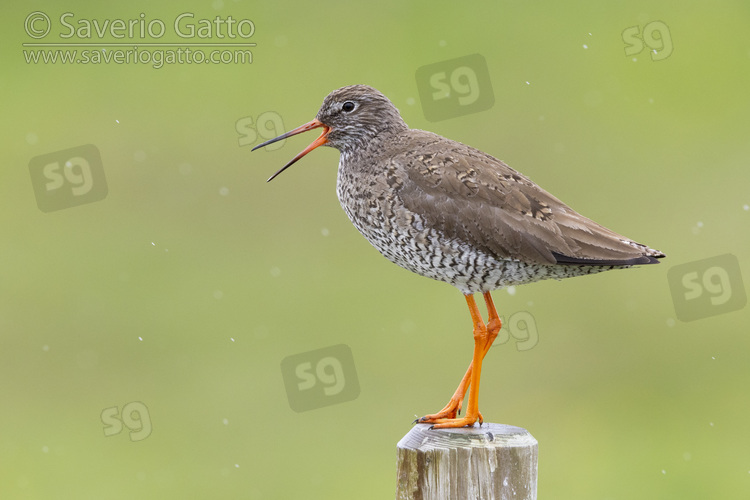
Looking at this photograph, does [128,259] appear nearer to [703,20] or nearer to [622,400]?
[622,400]

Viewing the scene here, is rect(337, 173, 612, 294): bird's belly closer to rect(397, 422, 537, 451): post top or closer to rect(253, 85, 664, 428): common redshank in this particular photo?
rect(253, 85, 664, 428): common redshank

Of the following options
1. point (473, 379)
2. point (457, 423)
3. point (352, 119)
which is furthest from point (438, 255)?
point (352, 119)

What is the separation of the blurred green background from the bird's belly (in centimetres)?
634

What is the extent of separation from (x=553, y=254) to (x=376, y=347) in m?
9.77

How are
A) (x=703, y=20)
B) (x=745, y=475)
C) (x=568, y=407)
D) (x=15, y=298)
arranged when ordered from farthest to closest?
(x=703, y=20)
(x=15, y=298)
(x=568, y=407)
(x=745, y=475)

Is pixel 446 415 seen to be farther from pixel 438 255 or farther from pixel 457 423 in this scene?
pixel 438 255

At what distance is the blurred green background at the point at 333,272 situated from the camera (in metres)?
14.2

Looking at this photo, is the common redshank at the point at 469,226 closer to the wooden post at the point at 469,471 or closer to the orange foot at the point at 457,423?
the orange foot at the point at 457,423

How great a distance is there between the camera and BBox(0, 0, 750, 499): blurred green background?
14156 mm

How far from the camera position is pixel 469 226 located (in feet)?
20.1

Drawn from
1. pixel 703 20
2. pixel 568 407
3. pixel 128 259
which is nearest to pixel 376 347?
pixel 568 407

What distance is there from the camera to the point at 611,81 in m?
20.7

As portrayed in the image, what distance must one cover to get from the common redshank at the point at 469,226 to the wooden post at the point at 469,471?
678 mm

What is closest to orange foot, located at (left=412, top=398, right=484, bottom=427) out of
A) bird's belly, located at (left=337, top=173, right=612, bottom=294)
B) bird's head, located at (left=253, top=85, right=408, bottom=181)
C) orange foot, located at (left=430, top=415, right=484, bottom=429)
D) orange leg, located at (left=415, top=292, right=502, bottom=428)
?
orange leg, located at (left=415, top=292, right=502, bottom=428)
